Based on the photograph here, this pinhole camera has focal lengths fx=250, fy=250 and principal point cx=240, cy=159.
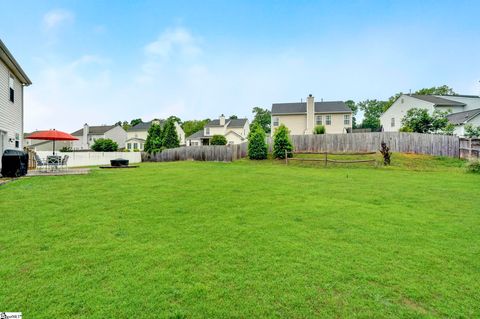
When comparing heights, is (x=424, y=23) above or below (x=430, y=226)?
above

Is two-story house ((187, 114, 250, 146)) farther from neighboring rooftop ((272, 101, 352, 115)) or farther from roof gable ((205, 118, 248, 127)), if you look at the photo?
neighboring rooftop ((272, 101, 352, 115))

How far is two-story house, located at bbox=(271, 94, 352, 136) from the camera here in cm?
3159

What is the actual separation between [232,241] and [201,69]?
Result: 64.9ft

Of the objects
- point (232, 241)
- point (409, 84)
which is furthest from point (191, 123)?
point (232, 241)

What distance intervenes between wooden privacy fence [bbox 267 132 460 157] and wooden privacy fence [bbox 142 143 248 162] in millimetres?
2959

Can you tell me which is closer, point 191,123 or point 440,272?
point 440,272

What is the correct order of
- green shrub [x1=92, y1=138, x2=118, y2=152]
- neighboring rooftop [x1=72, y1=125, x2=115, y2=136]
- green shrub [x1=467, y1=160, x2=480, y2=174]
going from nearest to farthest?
green shrub [x1=467, y1=160, x2=480, y2=174], green shrub [x1=92, y1=138, x2=118, y2=152], neighboring rooftop [x1=72, y1=125, x2=115, y2=136]

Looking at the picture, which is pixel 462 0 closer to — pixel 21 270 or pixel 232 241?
pixel 232 241

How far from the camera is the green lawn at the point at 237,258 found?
2.21 metres

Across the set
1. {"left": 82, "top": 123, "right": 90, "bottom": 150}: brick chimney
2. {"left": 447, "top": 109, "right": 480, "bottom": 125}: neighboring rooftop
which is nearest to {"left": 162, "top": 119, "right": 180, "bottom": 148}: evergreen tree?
{"left": 82, "top": 123, "right": 90, "bottom": 150}: brick chimney

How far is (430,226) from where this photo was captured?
443 centimetres

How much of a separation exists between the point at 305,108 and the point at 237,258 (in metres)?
31.9

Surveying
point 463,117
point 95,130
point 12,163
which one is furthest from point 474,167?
point 95,130

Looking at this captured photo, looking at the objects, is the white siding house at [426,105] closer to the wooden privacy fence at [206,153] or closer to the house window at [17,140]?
the wooden privacy fence at [206,153]
